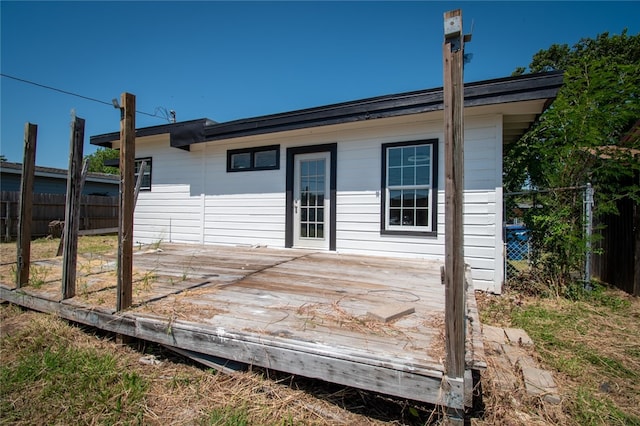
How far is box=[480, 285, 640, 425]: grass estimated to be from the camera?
1.75m

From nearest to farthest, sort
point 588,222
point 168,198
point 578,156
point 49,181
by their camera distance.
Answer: point 588,222, point 578,156, point 168,198, point 49,181

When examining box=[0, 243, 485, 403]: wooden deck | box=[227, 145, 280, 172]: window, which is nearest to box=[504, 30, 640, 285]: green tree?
box=[0, 243, 485, 403]: wooden deck

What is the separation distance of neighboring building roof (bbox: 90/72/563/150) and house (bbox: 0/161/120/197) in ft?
29.6

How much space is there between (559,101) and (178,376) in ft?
18.0

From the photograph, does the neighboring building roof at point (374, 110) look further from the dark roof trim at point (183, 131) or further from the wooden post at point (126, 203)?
the wooden post at point (126, 203)

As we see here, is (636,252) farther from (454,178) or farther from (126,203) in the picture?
(126,203)

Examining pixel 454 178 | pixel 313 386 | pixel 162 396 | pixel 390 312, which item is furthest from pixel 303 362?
pixel 454 178

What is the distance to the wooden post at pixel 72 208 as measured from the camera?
2.72 metres

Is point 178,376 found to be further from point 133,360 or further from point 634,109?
point 634,109

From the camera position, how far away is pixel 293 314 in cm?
225

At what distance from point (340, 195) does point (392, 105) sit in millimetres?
1748

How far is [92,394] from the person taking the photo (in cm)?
184

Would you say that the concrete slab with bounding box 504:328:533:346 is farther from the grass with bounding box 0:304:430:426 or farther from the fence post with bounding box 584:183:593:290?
the fence post with bounding box 584:183:593:290

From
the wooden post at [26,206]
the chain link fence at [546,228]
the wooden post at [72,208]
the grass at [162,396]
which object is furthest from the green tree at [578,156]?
the wooden post at [26,206]
